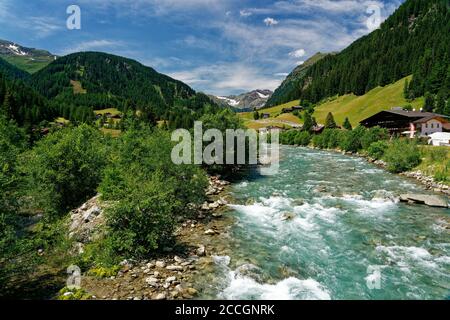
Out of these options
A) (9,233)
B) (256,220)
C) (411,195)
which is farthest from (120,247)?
(411,195)

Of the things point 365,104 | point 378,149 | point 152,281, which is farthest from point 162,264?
point 365,104

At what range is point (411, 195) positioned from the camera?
1171 inches

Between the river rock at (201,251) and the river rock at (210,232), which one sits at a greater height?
the river rock at (210,232)

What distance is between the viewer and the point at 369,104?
450ft

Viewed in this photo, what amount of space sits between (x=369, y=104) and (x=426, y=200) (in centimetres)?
12291

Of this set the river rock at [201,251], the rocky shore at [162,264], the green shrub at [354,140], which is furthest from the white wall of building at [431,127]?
the river rock at [201,251]

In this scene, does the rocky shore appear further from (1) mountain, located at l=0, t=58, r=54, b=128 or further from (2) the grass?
(2) the grass

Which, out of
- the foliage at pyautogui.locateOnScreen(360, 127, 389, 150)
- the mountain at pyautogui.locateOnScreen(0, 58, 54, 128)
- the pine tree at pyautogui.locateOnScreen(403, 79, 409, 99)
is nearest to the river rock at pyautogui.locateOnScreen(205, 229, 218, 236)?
the foliage at pyautogui.locateOnScreen(360, 127, 389, 150)

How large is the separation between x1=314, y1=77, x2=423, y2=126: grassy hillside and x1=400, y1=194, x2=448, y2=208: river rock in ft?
329

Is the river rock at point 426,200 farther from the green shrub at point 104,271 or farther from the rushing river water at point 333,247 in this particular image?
the green shrub at point 104,271

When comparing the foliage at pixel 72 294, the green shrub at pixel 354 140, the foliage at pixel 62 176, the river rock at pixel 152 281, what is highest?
the green shrub at pixel 354 140

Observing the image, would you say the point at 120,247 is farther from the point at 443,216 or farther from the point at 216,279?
the point at 443,216

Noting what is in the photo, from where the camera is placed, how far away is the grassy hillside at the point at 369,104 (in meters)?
124

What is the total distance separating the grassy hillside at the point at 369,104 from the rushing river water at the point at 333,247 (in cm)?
10304
